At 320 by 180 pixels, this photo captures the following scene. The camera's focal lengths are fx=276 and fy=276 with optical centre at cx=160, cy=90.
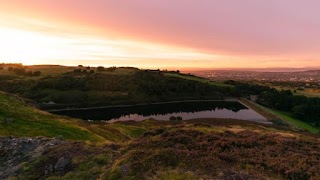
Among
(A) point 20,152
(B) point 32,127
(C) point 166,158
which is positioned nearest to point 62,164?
(A) point 20,152

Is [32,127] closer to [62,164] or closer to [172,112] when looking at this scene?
[62,164]

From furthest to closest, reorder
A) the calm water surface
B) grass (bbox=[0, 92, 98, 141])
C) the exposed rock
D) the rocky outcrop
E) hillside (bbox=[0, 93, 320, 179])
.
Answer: the calm water surface < grass (bbox=[0, 92, 98, 141]) < the rocky outcrop < the exposed rock < hillside (bbox=[0, 93, 320, 179])

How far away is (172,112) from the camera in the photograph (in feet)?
523

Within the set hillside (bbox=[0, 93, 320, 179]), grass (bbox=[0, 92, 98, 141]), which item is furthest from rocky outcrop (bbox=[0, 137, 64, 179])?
grass (bbox=[0, 92, 98, 141])

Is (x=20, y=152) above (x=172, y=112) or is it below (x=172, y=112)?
above

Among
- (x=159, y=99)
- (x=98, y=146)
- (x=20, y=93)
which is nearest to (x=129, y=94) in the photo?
(x=159, y=99)

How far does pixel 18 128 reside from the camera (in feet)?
116

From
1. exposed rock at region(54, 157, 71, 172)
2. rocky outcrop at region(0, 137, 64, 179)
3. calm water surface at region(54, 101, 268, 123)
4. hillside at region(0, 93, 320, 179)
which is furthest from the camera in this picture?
calm water surface at region(54, 101, 268, 123)

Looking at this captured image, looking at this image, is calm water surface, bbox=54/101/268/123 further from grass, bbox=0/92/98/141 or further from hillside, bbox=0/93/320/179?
hillside, bbox=0/93/320/179

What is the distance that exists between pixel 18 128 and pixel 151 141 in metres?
21.5

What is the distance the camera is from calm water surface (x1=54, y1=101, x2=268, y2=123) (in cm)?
14096

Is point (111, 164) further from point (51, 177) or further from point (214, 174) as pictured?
point (214, 174)

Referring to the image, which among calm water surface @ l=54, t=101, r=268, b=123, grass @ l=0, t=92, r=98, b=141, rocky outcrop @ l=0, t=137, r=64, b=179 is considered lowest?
calm water surface @ l=54, t=101, r=268, b=123

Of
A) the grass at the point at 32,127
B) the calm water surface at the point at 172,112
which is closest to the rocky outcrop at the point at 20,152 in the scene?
the grass at the point at 32,127
